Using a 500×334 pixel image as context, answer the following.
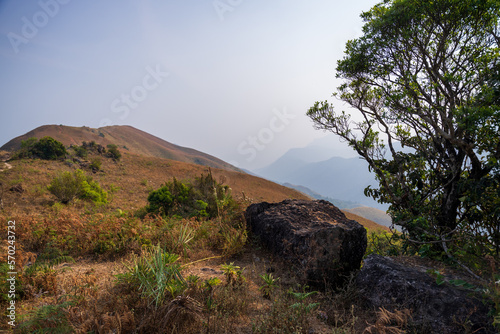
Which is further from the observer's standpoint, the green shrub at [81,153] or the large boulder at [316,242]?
the green shrub at [81,153]

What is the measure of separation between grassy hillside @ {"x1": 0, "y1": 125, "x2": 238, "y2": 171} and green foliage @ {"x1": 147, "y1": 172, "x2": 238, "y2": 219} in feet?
121

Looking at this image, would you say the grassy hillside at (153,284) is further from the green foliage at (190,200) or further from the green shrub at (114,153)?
the green shrub at (114,153)

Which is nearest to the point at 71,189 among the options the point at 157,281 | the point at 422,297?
the point at 157,281

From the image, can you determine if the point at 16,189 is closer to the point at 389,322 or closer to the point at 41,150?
the point at 41,150

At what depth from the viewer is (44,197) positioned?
12.2m

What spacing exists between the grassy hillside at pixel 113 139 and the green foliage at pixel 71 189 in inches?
1241

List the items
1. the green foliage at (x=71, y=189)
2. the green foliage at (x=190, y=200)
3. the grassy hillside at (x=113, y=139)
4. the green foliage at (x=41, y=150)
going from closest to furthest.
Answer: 1. the green foliage at (x=190, y=200)
2. the green foliage at (x=71, y=189)
3. the green foliage at (x=41, y=150)
4. the grassy hillside at (x=113, y=139)

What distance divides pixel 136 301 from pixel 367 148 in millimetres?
5568

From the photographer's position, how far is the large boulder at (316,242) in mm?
4117

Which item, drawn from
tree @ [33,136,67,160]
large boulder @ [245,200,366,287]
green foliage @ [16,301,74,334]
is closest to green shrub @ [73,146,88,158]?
tree @ [33,136,67,160]

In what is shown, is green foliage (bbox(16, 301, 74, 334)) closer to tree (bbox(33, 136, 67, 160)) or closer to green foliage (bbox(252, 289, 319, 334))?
green foliage (bbox(252, 289, 319, 334))

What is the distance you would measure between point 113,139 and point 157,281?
7680 centimetres

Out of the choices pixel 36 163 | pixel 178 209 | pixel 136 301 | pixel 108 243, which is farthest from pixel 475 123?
pixel 36 163

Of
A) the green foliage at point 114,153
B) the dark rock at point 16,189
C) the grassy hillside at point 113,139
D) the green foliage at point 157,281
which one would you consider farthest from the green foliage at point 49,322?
the grassy hillside at point 113,139
